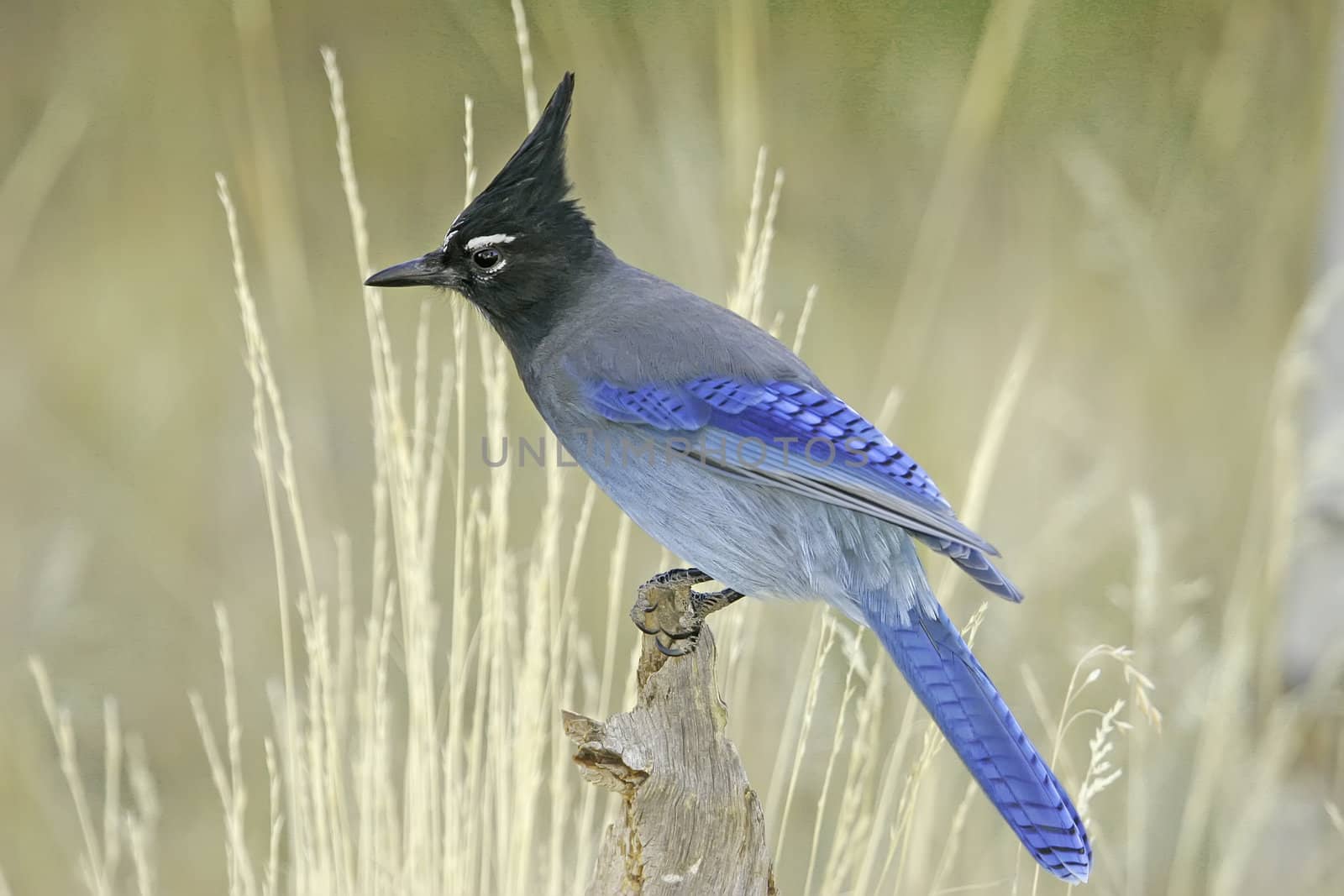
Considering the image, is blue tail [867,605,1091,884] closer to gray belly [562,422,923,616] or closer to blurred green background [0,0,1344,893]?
gray belly [562,422,923,616]

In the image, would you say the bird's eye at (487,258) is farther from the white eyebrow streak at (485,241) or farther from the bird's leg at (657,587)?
the bird's leg at (657,587)

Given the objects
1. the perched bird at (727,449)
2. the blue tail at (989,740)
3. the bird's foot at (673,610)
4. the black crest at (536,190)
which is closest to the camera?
the blue tail at (989,740)

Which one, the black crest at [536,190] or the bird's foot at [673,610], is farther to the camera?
the black crest at [536,190]

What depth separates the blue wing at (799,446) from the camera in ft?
7.34

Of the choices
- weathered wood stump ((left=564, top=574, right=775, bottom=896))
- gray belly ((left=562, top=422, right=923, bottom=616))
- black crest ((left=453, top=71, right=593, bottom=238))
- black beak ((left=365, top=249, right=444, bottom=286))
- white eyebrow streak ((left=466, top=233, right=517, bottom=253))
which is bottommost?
weathered wood stump ((left=564, top=574, right=775, bottom=896))

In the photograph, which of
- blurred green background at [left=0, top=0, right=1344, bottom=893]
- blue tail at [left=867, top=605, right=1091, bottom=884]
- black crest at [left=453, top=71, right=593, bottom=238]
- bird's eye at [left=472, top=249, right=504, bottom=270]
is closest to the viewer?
blue tail at [left=867, top=605, right=1091, bottom=884]

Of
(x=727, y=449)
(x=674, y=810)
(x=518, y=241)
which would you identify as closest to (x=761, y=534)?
(x=727, y=449)

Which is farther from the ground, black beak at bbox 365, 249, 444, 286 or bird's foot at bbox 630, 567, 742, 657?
black beak at bbox 365, 249, 444, 286

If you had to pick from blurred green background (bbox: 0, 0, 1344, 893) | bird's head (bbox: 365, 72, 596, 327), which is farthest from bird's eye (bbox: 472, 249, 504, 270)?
blurred green background (bbox: 0, 0, 1344, 893)

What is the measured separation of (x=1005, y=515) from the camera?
4551mm

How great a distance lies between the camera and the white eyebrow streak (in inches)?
103

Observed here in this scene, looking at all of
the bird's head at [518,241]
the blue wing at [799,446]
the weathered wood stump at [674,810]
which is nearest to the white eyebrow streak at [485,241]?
the bird's head at [518,241]

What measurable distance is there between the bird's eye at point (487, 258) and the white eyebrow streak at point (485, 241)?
0.01 meters

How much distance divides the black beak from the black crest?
8 cm
